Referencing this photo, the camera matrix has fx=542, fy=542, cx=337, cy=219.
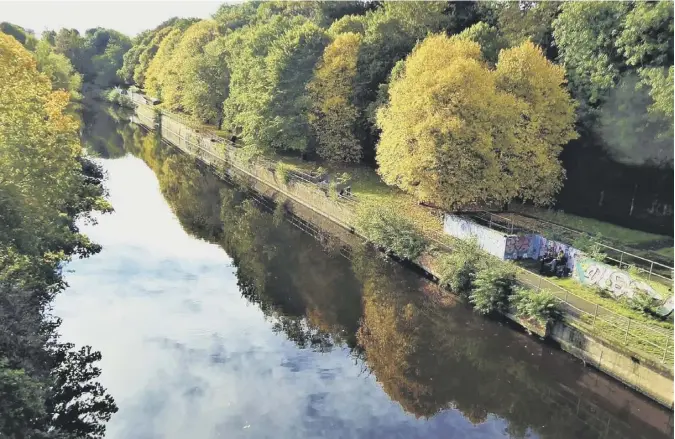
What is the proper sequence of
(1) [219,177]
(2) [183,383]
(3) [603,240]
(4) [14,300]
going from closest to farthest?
(4) [14,300] → (2) [183,383] → (3) [603,240] → (1) [219,177]

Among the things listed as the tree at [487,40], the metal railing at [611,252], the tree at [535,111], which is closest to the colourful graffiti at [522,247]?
the metal railing at [611,252]

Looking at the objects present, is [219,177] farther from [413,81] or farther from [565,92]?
[565,92]

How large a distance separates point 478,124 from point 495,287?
32.7 ft

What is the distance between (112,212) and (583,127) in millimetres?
32713

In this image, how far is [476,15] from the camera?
4225 centimetres

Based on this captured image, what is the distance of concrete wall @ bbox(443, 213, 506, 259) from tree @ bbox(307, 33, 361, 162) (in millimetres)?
16013

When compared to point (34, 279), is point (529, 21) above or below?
above

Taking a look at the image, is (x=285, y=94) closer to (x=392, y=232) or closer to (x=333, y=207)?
(x=333, y=207)

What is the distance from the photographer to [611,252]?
27.1 metres

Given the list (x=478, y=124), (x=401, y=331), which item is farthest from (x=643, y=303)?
(x=478, y=124)

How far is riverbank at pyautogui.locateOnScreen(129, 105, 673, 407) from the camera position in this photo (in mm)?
18141

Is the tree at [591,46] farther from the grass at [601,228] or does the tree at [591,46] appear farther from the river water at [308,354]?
the river water at [308,354]

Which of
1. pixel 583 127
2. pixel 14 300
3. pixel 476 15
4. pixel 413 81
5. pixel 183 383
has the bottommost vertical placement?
pixel 183 383

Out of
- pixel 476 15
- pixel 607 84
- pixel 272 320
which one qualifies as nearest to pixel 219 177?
pixel 476 15
